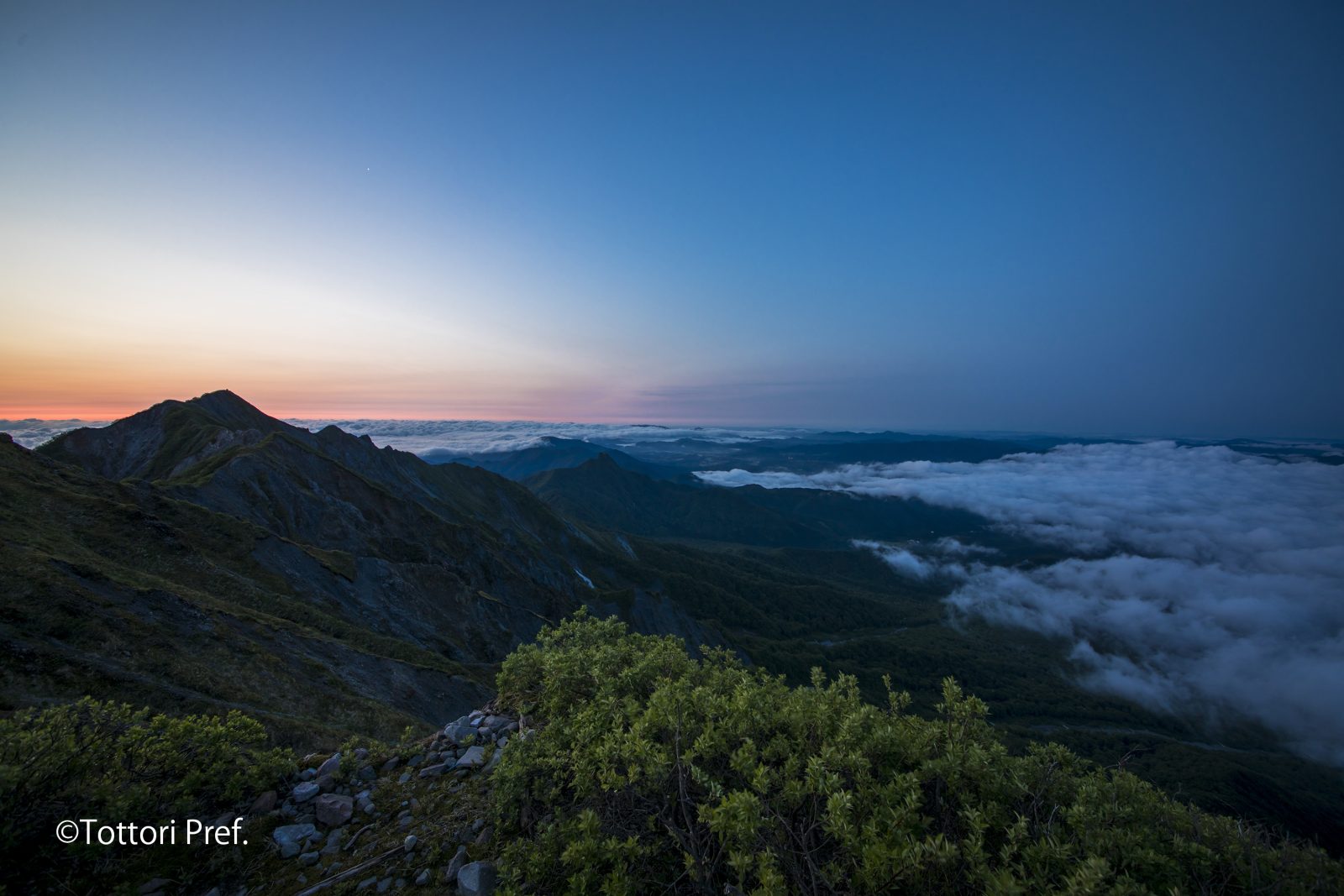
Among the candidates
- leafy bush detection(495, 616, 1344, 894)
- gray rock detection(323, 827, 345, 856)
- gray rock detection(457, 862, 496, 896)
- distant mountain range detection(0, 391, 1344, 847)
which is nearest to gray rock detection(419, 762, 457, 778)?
gray rock detection(323, 827, 345, 856)

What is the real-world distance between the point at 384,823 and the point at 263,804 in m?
2.16

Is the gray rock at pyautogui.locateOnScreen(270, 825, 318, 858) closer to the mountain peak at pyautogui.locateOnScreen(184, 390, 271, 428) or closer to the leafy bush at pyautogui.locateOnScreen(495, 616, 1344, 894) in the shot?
the leafy bush at pyautogui.locateOnScreen(495, 616, 1344, 894)

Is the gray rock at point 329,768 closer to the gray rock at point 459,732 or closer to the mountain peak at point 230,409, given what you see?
the gray rock at point 459,732

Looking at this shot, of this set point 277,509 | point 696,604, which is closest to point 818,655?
point 696,604

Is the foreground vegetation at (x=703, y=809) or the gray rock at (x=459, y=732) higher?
the foreground vegetation at (x=703, y=809)

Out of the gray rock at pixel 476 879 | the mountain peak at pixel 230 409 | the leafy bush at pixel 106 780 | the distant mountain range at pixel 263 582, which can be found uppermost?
the mountain peak at pixel 230 409

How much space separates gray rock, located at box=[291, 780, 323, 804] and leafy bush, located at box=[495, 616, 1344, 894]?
13.2ft

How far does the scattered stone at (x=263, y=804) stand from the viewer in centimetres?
813

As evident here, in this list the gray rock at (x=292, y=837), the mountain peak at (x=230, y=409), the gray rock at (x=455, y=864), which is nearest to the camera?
the gray rock at (x=455, y=864)

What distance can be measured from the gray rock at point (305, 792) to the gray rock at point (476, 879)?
3957mm

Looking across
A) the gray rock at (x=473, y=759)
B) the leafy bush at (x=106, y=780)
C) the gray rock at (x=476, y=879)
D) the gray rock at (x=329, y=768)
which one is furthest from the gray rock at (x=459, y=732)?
the gray rock at (x=476, y=879)

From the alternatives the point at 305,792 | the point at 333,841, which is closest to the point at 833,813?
the point at 333,841

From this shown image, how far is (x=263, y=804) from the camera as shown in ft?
27.0

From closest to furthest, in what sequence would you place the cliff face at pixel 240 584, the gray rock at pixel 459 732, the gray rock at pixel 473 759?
the gray rock at pixel 473 759, the gray rock at pixel 459 732, the cliff face at pixel 240 584
